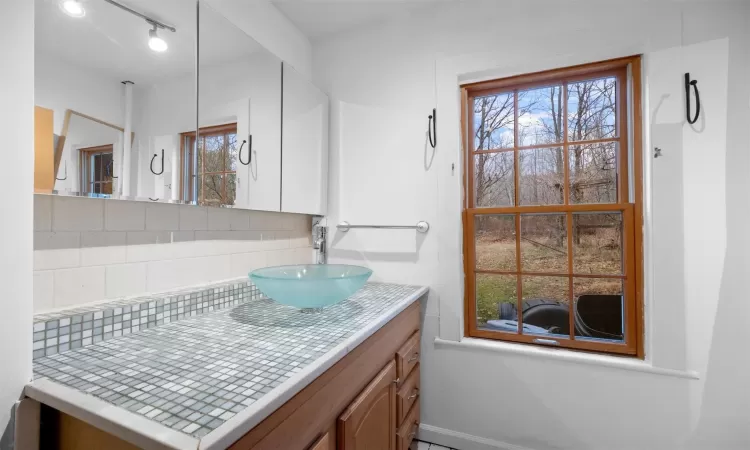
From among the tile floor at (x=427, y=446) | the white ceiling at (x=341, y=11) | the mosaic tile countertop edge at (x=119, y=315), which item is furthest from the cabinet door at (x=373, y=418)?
the white ceiling at (x=341, y=11)

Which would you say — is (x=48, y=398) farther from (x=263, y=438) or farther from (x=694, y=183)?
(x=694, y=183)

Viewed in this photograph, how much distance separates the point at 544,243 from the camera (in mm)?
1694

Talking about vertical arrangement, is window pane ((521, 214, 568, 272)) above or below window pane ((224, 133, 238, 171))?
below

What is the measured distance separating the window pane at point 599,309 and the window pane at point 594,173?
41 cm

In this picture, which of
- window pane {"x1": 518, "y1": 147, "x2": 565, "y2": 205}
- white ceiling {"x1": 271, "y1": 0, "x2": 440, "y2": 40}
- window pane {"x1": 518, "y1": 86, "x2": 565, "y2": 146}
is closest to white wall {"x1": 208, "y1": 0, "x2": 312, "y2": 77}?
white ceiling {"x1": 271, "y1": 0, "x2": 440, "y2": 40}

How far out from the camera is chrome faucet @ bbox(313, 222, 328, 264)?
1989 mm

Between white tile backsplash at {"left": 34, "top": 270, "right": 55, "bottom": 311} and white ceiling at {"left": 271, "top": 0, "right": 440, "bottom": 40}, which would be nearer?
white tile backsplash at {"left": 34, "top": 270, "right": 55, "bottom": 311}

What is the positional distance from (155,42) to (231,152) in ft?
1.44

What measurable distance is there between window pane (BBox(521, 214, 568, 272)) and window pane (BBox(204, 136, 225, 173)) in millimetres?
1485

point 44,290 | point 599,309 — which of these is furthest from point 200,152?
point 599,309

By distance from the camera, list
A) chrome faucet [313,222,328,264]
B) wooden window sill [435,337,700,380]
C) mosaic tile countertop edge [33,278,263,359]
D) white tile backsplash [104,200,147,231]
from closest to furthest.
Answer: mosaic tile countertop edge [33,278,263,359], white tile backsplash [104,200,147,231], wooden window sill [435,337,700,380], chrome faucet [313,222,328,264]

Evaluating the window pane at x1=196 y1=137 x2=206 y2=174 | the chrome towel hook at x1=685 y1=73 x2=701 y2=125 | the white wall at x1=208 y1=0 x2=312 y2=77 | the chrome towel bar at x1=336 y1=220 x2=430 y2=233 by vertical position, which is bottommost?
the chrome towel bar at x1=336 y1=220 x2=430 y2=233

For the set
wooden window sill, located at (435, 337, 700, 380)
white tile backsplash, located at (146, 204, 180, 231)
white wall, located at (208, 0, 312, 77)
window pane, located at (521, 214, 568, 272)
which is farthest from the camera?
window pane, located at (521, 214, 568, 272)

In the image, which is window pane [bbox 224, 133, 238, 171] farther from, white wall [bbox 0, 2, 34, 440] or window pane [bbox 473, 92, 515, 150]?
window pane [bbox 473, 92, 515, 150]
